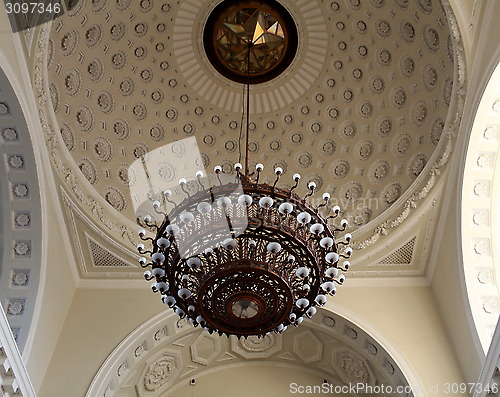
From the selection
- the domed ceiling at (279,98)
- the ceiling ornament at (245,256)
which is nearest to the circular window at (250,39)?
the domed ceiling at (279,98)

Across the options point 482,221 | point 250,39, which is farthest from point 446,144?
point 250,39

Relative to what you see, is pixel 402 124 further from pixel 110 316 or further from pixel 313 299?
pixel 110 316

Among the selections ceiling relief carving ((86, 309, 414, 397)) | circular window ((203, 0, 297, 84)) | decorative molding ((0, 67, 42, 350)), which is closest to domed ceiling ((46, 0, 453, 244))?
circular window ((203, 0, 297, 84))

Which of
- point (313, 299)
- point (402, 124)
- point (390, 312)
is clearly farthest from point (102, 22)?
point (390, 312)

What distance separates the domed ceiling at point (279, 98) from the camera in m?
9.80

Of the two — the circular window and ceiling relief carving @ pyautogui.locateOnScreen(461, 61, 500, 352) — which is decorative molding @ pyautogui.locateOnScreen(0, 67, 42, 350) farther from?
ceiling relief carving @ pyautogui.locateOnScreen(461, 61, 500, 352)

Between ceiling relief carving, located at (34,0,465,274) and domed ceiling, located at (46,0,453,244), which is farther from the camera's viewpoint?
domed ceiling, located at (46,0,453,244)

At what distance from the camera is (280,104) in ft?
36.8

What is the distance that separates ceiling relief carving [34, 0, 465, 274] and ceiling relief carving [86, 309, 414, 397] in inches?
66.5

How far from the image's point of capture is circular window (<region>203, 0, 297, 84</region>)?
10.3m

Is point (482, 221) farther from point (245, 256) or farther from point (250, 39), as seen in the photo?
point (250, 39)

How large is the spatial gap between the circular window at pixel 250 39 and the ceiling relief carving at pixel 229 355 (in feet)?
14.5

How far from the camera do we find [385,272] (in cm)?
1030

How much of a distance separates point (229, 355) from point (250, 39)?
5618 millimetres
